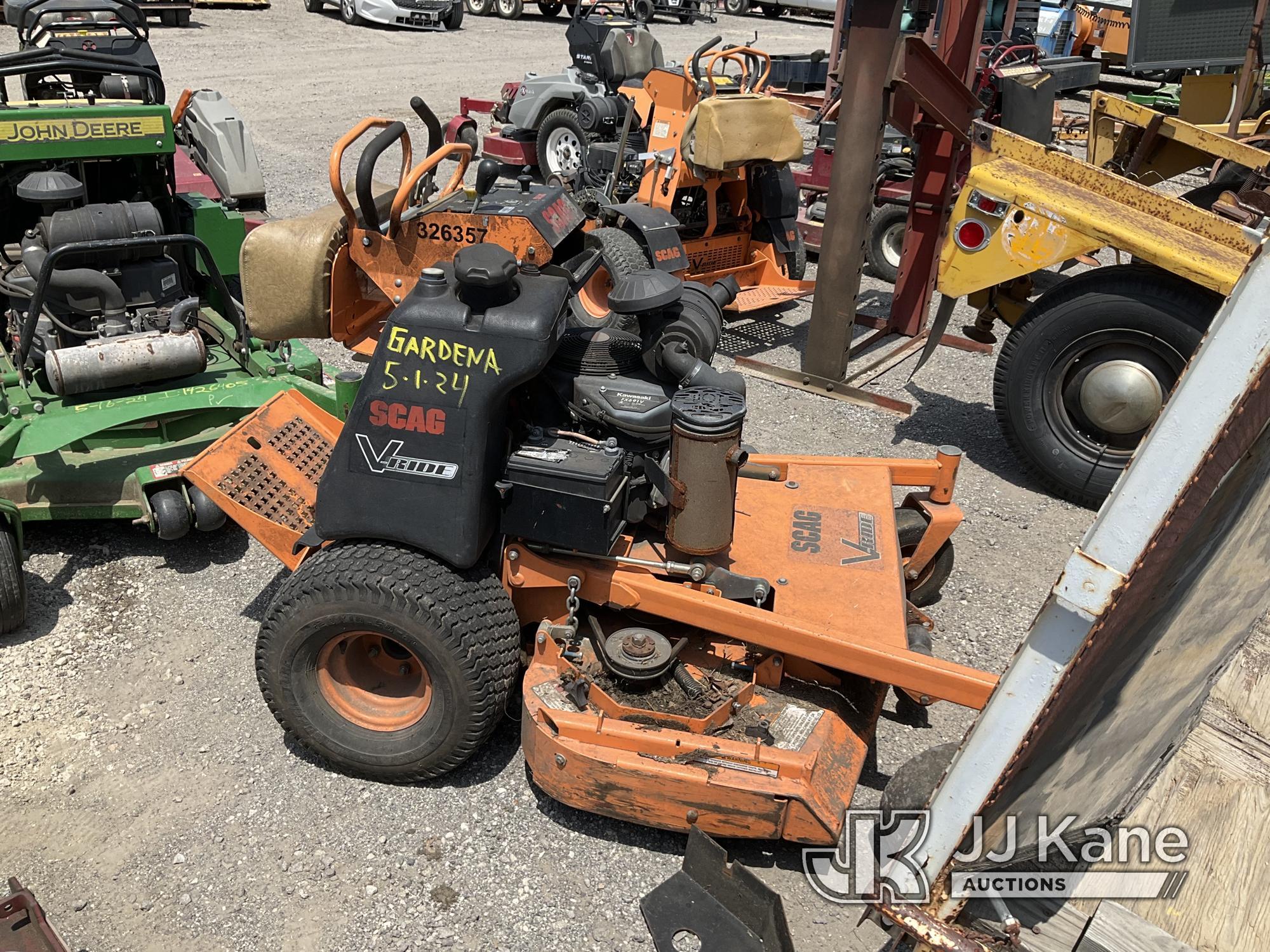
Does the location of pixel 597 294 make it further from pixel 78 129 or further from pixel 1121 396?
pixel 78 129

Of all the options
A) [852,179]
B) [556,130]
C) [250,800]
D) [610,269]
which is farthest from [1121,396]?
[556,130]

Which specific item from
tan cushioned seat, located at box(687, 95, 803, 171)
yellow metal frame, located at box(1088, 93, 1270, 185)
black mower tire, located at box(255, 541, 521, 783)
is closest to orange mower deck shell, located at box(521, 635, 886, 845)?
black mower tire, located at box(255, 541, 521, 783)

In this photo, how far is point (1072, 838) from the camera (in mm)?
1645

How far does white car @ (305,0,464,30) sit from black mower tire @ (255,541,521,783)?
20.6 metres

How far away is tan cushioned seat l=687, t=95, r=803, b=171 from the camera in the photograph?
7258mm

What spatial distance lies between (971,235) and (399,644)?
378 cm

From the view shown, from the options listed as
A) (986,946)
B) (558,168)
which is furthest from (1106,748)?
(558,168)

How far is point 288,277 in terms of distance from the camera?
4719mm

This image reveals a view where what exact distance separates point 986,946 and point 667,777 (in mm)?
1565

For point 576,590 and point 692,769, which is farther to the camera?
point 576,590

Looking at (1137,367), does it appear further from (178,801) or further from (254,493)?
(178,801)

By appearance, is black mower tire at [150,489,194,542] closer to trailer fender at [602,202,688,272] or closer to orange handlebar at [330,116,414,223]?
orange handlebar at [330,116,414,223]

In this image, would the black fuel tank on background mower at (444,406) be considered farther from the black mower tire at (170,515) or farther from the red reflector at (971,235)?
the red reflector at (971,235)

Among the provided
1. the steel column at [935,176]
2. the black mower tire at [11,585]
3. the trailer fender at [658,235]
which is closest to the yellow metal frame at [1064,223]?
A: the steel column at [935,176]
